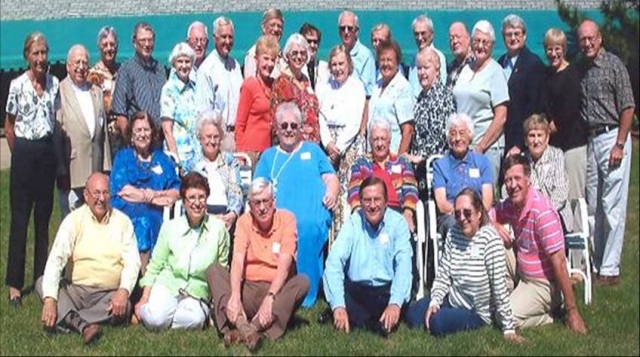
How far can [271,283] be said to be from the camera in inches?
319

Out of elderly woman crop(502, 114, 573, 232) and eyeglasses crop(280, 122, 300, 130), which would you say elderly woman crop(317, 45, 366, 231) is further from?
elderly woman crop(502, 114, 573, 232)

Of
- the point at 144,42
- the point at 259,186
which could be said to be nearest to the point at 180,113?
the point at 144,42

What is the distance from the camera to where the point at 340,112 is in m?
9.57

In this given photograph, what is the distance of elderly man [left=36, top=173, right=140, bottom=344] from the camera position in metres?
8.22

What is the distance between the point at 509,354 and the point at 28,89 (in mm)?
4145

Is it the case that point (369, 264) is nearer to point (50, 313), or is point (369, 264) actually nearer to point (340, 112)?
point (340, 112)

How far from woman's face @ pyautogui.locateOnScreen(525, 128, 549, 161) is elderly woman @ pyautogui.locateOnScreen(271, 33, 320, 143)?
5.48 feet

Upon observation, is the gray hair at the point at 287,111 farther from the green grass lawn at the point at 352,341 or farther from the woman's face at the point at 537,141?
the woman's face at the point at 537,141

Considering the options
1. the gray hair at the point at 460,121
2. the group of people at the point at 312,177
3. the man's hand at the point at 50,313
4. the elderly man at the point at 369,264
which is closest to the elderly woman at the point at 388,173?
the group of people at the point at 312,177

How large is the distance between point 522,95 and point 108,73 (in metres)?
3.41

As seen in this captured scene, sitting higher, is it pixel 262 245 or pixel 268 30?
pixel 268 30

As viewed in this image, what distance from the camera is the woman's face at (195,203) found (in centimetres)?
816

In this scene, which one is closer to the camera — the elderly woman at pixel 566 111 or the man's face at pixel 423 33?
the elderly woman at pixel 566 111

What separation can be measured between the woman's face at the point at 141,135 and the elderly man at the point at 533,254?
8.64ft
